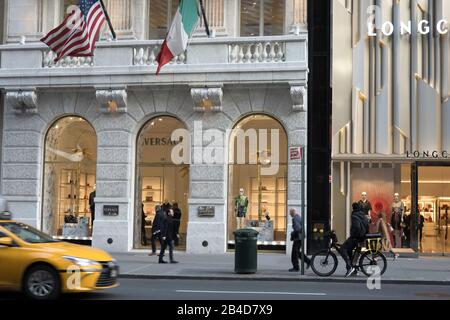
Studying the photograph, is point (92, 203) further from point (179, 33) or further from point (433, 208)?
point (433, 208)

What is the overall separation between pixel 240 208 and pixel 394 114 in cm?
606

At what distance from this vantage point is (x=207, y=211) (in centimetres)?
2209

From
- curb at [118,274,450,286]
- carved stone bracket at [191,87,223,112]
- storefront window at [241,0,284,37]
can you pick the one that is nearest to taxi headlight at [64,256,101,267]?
curb at [118,274,450,286]

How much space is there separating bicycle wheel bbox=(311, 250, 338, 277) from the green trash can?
5.09 feet

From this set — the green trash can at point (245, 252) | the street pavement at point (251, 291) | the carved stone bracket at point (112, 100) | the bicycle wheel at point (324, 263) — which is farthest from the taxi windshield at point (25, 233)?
the carved stone bracket at point (112, 100)

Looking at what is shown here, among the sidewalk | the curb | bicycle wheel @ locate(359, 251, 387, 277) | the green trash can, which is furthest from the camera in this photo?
the green trash can

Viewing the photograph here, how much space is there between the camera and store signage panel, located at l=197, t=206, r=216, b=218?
870 inches

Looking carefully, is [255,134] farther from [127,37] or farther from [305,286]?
[305,286]

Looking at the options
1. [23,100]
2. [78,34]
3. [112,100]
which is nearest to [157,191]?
[112,100]

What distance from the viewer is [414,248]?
2206 cm

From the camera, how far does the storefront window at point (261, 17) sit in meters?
23.1

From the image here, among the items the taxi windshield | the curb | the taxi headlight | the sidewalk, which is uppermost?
the taxi windshield

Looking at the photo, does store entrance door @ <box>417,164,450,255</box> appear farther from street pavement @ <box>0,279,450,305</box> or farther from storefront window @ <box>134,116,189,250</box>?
storefront window @ <box>134,116,189,250</box>
